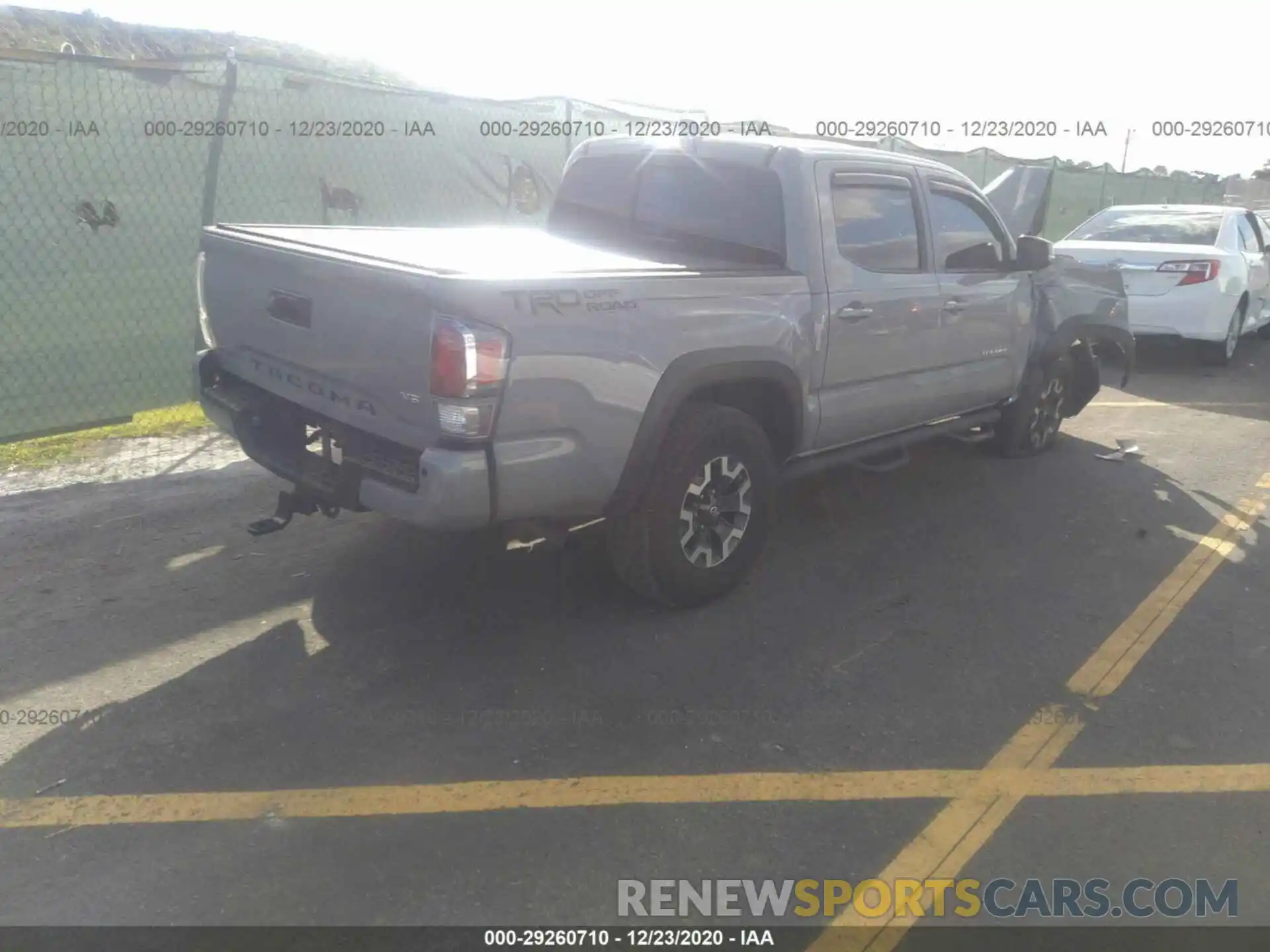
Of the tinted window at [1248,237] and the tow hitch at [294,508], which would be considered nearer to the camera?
the tow hitch at [294,508]

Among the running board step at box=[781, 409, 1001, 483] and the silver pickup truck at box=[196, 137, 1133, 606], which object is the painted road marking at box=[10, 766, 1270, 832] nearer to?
the silver pickup truck at box=[196, 137, 1133, 606]

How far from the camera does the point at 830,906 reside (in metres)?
2.81

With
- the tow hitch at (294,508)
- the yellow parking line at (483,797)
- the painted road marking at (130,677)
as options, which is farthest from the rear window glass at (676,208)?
the painted road marking at (130,677)

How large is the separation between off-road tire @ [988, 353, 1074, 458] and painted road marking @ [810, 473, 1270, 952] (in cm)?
164

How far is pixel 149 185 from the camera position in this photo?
22.5ft

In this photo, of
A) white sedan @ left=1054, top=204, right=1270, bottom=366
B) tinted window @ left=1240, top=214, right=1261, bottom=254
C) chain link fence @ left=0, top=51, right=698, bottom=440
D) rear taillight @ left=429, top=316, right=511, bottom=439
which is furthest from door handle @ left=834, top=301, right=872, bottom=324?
tinted window @ left=1240, top=214, right=1261, bottom=254

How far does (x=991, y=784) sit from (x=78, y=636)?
350 centimetres

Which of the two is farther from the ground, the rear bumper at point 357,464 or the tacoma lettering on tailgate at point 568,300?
the tacoma lettering on tailgate at point 568,300

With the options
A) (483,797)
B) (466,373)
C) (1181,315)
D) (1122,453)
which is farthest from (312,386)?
(1181,315)

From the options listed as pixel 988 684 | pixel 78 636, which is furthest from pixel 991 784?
pixel 78 636

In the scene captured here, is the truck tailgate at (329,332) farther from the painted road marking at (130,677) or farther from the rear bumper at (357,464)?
the painted road marking at (130,677)

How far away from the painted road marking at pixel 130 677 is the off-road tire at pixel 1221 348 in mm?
9745

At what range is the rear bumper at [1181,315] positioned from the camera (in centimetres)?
1016

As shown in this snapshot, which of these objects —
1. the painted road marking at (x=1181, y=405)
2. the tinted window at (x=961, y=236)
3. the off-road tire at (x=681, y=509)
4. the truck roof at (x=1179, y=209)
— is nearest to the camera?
the off-road tire at (x=681, y=509)
